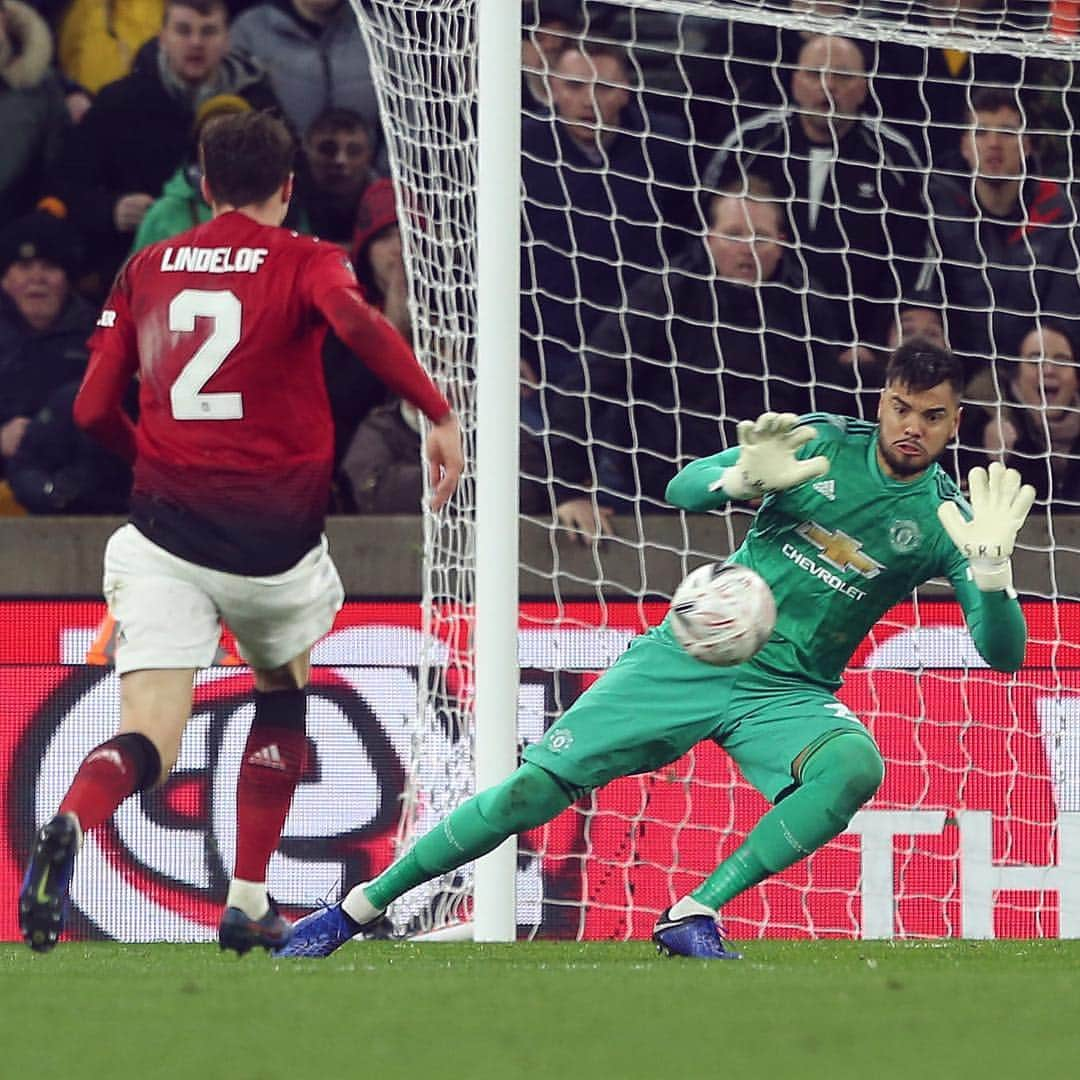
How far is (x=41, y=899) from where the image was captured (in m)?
4.77

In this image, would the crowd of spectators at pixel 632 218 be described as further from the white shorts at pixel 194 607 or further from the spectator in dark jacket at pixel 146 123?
the white shorts at pixel 194 607

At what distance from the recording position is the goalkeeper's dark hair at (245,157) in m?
5.34

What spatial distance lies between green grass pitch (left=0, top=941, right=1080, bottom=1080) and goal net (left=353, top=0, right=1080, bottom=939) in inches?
75.4

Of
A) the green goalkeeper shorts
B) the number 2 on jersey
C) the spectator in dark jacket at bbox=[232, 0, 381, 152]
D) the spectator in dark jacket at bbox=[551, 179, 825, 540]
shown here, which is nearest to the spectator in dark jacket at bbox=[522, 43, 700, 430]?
the spectator in dark jacket at bbox=[551, 179, 825, 540]

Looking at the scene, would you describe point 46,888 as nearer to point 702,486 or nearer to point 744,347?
point 702,486

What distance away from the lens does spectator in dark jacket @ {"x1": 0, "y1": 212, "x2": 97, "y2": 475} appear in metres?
8.27

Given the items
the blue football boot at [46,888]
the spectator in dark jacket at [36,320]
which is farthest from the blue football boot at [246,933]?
the spectator in dark jacket at [36,320]

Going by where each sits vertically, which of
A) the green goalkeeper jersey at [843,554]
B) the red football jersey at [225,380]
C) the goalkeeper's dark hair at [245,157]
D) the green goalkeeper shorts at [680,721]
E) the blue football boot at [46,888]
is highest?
the goalkeeper's dark hair at [245,157]

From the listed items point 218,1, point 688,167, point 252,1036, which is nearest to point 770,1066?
point 252,1036

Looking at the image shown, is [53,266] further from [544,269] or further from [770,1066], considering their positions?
[770,1066]

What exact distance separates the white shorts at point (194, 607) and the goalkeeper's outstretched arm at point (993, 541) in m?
1.50

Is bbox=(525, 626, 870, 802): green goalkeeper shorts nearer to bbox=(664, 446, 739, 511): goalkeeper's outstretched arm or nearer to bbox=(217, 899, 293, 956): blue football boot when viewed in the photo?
bbox=(664, 446, 739, 511): goalkeeper's outstretched arm

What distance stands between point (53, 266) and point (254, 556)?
335 centimetres

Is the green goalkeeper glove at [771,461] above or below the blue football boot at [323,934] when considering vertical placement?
above
